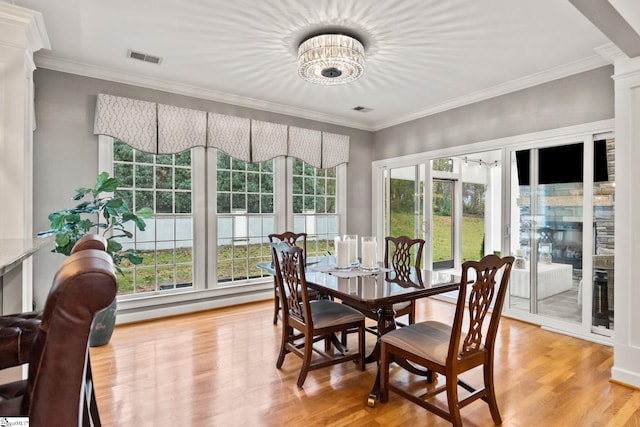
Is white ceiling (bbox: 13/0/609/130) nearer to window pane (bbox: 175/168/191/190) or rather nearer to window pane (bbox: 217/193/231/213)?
window pane (bbox: 175/168/191/190)

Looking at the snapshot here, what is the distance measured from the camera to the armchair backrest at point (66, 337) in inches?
28.6

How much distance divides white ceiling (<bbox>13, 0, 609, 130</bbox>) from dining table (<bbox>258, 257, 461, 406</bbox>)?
207 centimetres

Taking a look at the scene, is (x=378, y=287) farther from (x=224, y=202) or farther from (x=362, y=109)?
(x=362, y=109)

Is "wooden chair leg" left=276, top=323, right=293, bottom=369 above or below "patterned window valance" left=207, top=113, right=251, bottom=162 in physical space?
below

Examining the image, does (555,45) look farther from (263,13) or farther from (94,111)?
(94,111)

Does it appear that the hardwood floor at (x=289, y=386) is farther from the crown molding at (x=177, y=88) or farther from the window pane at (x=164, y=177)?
the crown molding at (x=177, y=88)

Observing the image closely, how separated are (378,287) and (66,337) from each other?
2.00m

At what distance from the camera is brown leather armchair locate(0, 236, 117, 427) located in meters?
0.73

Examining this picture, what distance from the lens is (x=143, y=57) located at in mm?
3469

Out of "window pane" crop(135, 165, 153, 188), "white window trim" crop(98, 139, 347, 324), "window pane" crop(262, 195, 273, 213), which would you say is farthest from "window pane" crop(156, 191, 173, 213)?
"window pane" crop(262, 195, 273, 213)

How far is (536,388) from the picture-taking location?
8.17 feet

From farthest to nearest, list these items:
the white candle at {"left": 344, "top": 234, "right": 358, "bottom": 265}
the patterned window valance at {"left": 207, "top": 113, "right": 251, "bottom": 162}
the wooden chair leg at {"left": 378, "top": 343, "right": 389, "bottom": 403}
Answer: the patterned window valance at {"left": 207, "top": 113, "right": 251, "bottom": 162} < the white candle at {"left": 344, "top": 234, "right": 358, "bottom": 265} < the wooden chair leg at {"left": 378, "top": 343, "right": 389, "bottom": 403}

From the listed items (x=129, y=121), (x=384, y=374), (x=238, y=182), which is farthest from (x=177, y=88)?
(x=384, y=374)

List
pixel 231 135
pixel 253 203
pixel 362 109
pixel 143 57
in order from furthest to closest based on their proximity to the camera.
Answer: pixel 362 109 → pixel 253 203 → pixel 231 135 → pixel 143 57
